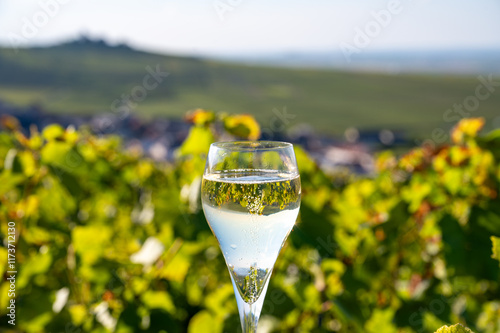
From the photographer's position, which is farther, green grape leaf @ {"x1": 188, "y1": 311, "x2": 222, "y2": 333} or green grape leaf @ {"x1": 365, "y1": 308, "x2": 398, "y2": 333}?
green grape leaf @ {"x1": 365, "y1": 308, "x2": 398, "y2": 333}

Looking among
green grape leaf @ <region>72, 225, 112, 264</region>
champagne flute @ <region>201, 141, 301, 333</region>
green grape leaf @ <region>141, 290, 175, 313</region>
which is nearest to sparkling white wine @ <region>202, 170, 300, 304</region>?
champagne flute @ <region>201, 141, 301, 333</region>

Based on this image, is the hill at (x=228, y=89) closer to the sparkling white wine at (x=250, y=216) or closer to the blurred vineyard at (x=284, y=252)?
the blurred vineyard at (x=284, y=252)

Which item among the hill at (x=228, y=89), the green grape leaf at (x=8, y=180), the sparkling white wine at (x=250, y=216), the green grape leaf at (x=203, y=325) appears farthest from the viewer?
the hill at (x=228, y=89)

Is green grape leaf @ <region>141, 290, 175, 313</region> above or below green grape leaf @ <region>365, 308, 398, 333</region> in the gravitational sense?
above

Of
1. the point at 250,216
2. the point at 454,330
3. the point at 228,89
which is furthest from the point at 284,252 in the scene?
the point at 228,89

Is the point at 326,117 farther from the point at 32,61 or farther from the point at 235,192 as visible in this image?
the point at 235,192

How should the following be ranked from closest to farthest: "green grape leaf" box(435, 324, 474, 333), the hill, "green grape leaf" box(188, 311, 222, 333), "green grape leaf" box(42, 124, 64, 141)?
"green grape leaf" box(435, 324, 474, 333), "green grape leaf" box(188, 311, 222, 333), "green grape leaf" box(42, 124, 64, 141), the hill

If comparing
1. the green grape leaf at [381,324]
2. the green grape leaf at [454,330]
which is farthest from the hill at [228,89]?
the green grape leaf at [454,330]

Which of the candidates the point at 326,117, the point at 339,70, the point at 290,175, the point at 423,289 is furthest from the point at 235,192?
the point at 339,70

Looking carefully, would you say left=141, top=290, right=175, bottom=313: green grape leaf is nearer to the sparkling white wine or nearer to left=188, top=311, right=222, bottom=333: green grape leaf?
left=188, top=311, right=222, bottom=333: green grape leaf
